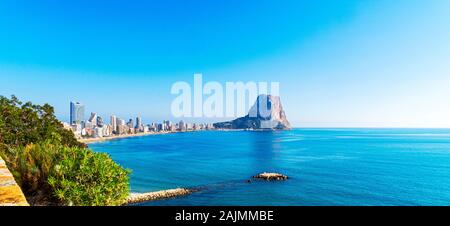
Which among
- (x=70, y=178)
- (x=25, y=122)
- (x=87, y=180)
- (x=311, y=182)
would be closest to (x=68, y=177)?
(x=70, y=178)

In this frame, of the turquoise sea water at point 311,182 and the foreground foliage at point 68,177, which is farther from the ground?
the foreground foliage at point 68,177

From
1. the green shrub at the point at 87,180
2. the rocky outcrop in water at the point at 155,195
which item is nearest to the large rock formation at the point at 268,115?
the rocky outcrop in water at the point at 155,195

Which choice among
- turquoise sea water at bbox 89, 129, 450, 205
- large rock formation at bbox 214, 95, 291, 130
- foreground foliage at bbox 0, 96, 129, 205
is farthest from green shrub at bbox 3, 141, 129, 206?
large rock formation at bbox 214, 95, 291, 130

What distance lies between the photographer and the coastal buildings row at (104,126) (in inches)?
4419

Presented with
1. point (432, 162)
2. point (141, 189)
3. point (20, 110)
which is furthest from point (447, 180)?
point (20, 110)

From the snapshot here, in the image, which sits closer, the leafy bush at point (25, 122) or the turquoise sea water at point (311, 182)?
the leafy bush at point (25, 122)

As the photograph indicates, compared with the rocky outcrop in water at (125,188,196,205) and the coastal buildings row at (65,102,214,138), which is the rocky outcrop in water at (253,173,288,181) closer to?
the rocky outcrop in water at (125,188,196,205)

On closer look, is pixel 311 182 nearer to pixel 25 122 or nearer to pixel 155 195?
pixel 155 195

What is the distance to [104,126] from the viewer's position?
128m

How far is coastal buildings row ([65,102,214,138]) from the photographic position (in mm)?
112250

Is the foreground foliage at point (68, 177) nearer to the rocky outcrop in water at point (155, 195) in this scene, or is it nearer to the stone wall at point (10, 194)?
the stone wall at point (10, 194)

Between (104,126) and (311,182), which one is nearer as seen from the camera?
(311,182)

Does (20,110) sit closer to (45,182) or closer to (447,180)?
(45,182)

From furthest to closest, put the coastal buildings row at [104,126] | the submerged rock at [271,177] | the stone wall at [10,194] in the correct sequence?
the coastal buildings row at [104,126], the submerged rock at [271,177], the stone wall at [10,194]
